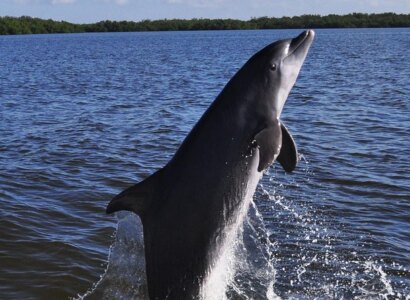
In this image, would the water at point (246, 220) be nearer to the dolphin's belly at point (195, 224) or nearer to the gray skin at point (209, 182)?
the dolphin's belly at point (195, 224)

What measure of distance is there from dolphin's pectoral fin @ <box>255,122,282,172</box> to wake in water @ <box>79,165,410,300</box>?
4.40 feet

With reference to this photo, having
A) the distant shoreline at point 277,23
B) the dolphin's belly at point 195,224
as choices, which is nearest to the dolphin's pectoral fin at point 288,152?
the dolphin's belly at point 195,224

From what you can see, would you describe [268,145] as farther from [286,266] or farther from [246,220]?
[246,220]

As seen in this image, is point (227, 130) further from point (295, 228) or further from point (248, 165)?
point (295, 228)

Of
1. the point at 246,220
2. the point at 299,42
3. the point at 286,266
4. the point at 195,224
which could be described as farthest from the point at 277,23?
the point at 195,224

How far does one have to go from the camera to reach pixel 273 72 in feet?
Result: 23.7

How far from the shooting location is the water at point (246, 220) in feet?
30.4

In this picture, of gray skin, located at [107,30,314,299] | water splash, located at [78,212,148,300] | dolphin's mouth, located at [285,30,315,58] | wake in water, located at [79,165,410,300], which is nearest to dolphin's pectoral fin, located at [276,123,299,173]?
gray skin, located at [107,30,314,299]

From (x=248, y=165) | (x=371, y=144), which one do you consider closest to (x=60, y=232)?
(x=248, y=165)

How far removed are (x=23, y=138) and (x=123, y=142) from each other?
299cm

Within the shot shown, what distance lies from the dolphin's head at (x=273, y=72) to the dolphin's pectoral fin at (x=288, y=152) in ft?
0.87

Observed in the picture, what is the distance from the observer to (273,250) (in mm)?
10289

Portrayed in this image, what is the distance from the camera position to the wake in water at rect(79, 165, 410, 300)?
8.90 metres

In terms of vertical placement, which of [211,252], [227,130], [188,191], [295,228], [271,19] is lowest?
[271,19]
